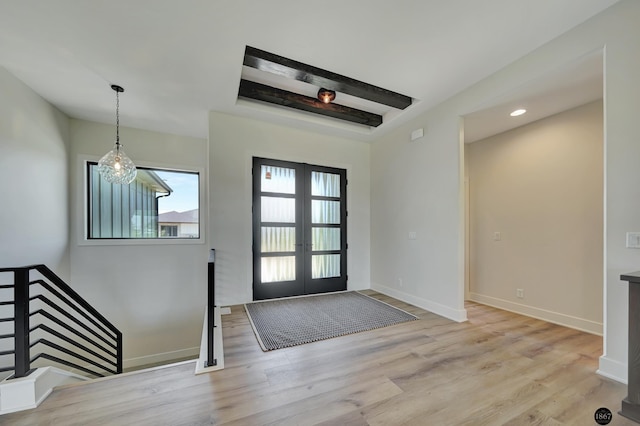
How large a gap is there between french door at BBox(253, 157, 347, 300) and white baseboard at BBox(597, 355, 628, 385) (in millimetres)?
3179

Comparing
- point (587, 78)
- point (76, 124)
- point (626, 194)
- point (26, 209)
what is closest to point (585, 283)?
point (626, 194)

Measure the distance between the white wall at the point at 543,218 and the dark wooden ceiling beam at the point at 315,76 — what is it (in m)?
1.85

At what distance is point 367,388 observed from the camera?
1.84 m

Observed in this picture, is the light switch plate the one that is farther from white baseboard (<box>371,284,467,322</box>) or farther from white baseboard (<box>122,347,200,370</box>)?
white baseboard (<box>122,347,200,370</box>)

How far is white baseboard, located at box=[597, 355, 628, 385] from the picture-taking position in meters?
1.87

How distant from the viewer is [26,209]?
9.51 ft

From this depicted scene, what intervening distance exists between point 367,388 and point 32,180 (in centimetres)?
435

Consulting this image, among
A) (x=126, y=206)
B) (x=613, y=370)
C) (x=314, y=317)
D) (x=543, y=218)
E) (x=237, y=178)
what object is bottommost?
(x=314, y=317)

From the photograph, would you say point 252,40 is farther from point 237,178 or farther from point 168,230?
point 168,230

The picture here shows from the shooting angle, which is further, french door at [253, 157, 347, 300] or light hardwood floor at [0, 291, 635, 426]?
french door at [253, 157, 347, 300]

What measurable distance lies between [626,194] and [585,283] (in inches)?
63.4

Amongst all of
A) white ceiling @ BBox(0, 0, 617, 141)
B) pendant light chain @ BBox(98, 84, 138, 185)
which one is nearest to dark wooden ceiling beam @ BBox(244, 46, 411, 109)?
white ceiling @ BBox(0, 0, 617, 141)

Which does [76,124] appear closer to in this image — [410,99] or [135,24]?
[135,24]

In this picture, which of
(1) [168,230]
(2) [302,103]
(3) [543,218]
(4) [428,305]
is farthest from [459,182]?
(1) [168,230]
